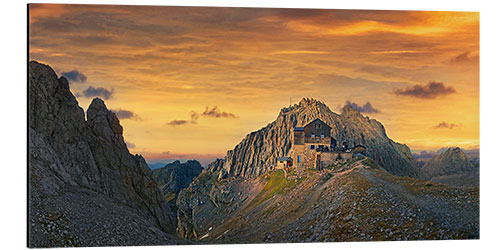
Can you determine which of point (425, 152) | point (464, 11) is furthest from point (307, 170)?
point (464, 11)

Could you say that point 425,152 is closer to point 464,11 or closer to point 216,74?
point 464,11

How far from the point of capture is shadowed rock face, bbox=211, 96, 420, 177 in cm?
5233

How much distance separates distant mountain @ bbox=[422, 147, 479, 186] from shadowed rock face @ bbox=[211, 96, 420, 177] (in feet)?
5.95

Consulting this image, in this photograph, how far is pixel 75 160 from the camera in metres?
38.5

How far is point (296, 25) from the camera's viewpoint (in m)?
40.1

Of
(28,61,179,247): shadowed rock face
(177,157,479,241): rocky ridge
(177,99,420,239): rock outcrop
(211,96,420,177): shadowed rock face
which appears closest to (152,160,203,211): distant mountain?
(177,99,420,239): rock outcrop

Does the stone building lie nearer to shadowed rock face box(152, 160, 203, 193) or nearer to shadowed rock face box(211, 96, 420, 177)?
shadowed rock face box(211, 96, 420, 177)

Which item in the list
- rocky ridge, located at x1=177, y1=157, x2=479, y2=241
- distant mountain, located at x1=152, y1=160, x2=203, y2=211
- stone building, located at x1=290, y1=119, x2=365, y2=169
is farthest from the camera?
distant mountain, located at x1=152, y1=160, x2=203, y2=211

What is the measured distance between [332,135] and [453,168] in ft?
75.0

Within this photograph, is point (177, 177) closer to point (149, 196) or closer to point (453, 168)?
point (149, 196)

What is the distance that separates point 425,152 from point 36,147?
1098 inches

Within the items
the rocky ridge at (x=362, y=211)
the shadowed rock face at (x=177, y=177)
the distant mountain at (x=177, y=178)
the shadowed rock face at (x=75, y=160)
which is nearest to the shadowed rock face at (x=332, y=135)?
the rocky ridge at (x=362, y=211)

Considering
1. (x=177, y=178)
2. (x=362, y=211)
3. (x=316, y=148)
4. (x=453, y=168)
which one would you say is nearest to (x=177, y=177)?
(x=177, y=178)

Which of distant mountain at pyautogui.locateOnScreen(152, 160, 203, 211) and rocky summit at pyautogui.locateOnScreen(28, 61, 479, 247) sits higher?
rocky summit at pyautogui.locateOnScreen(28, 61, 479, 247)
